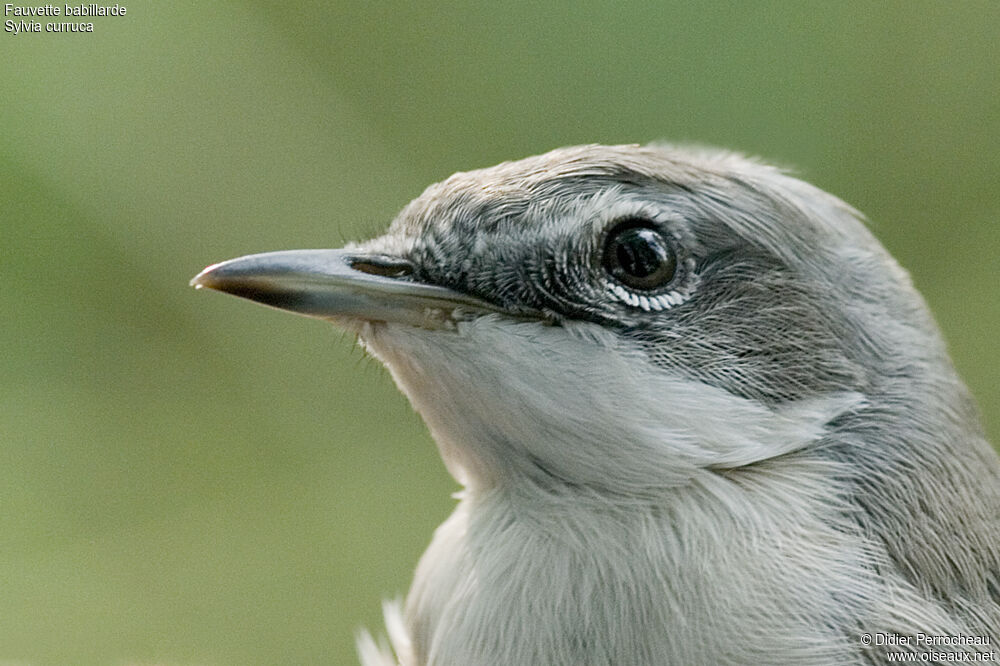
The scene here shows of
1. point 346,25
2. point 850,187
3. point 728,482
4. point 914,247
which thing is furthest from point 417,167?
point 728,482

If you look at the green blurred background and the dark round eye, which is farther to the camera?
the green blurred background

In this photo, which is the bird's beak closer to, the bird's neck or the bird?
the bird

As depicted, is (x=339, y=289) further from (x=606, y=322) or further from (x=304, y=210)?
(x=304, y=210)

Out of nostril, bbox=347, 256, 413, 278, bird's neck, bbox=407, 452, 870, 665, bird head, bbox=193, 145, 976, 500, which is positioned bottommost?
bird's neck, bbox=407, 452, 870, 665

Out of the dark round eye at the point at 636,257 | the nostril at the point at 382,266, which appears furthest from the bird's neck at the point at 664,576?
the nostril at the point at 382,266

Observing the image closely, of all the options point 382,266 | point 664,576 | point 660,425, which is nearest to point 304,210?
point 382,266

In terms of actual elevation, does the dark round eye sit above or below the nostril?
below

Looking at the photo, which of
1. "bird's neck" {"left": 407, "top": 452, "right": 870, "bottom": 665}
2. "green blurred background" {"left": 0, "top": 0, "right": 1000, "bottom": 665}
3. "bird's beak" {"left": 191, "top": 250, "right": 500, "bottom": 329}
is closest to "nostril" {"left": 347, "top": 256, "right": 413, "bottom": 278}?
"bird's beak" {"left": 191, "top": 250, "right": 500, "bottom": 329}
